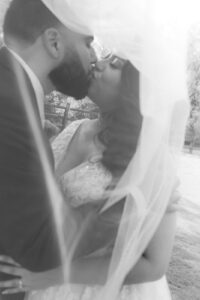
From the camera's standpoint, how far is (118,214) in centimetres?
140

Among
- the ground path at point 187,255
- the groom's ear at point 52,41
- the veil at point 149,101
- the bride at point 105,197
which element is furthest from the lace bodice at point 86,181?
the ground path at point 187,255

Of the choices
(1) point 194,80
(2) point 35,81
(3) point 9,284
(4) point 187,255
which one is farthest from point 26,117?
(4) point 187,255

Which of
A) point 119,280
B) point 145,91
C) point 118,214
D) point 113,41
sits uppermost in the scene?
point 113,41

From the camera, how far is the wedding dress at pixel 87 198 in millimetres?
1524

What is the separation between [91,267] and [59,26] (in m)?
0.79

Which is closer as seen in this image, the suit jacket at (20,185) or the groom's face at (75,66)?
the suit jacket at (20,185)

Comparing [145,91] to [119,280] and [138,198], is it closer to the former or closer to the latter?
[138,198]

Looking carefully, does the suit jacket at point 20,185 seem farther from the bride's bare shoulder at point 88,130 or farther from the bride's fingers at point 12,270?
the bride's bare shoulder at point 88,130

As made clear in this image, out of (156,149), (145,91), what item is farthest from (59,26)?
(156,149)

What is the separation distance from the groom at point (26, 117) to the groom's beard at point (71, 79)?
25 millimetres

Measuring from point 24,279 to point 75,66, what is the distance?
0.72m

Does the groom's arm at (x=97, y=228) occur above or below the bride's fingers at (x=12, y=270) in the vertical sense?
above

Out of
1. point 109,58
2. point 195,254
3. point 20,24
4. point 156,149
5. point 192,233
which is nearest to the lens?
point 156,149

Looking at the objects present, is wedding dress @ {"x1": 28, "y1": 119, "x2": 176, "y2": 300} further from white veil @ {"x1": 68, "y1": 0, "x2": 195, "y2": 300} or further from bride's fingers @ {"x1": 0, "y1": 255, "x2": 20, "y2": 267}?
bride's fingers @ {"x1": 0, "y1": 255, "x2": 20, "y2": 267}
